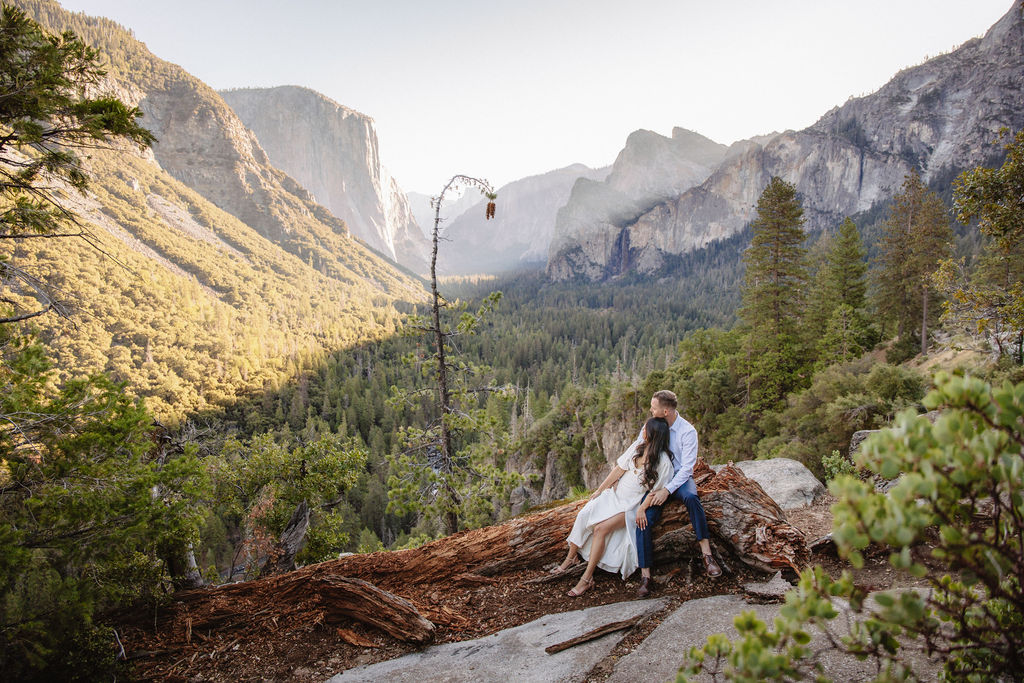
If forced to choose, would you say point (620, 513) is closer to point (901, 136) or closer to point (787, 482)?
point (787, 482)

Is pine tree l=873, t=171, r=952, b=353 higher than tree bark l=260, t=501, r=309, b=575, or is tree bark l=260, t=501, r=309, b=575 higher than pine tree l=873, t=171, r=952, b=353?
pine tree l=873, t=171, r=952, b=353

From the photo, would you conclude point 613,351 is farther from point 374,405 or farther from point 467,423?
point 467,423

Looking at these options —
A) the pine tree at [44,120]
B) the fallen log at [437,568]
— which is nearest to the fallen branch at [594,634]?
the fallen log at [437,568]

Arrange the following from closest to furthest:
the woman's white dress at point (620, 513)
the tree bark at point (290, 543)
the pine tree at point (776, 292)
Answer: the woman's white dress at point (620, 513) < the tree bark at point (290, 543) < the pine tree at point (776, 292)

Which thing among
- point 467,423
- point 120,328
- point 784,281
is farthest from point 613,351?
point 467,423

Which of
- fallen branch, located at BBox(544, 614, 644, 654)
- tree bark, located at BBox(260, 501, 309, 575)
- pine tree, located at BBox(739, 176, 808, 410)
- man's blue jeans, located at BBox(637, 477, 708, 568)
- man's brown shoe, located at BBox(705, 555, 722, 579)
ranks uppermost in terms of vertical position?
pine tree, located at BBox(739, 176, 808, 410)

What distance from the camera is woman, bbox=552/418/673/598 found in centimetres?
529

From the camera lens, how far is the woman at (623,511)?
17.3 ft

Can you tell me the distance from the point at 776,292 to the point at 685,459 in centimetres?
1974

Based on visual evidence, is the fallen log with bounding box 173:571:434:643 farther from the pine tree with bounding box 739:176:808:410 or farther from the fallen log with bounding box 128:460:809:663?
the pine tree with bounding box 739:176:808:410

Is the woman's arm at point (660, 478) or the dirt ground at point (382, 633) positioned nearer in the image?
the dirt ground at point (382, 633)

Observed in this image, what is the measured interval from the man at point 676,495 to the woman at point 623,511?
0.34 feet

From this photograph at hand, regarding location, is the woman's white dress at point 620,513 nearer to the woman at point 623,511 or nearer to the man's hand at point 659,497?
the woman at point 623,511

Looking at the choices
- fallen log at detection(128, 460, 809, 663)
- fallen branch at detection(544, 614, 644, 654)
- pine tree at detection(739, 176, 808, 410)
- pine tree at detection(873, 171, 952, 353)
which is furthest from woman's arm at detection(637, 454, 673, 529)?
pine tree at detection(873, 171, 952, 353)
